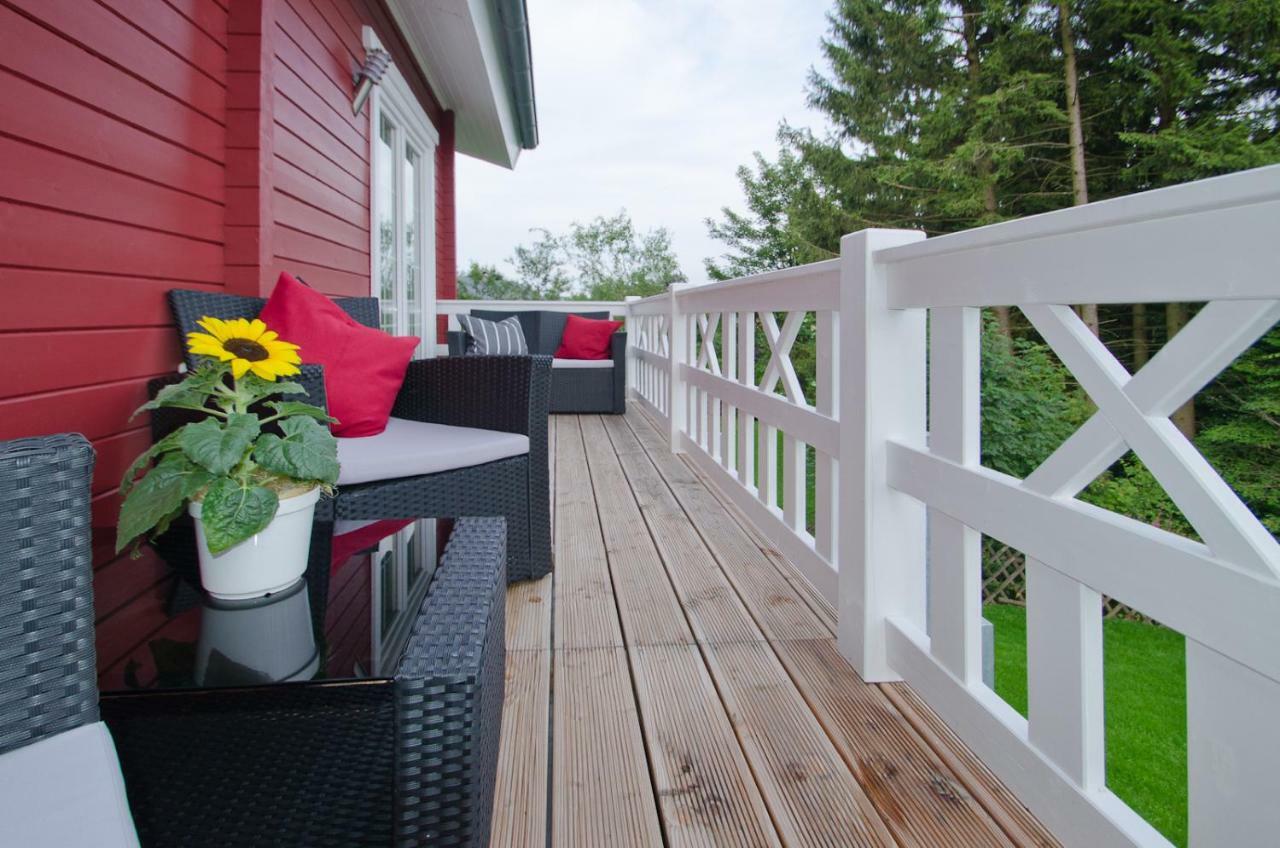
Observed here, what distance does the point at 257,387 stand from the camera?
3.98ft

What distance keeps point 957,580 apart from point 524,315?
5.34 m

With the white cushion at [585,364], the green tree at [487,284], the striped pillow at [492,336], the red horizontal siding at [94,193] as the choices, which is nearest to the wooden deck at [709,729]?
the red horizontal siding at [94,193]

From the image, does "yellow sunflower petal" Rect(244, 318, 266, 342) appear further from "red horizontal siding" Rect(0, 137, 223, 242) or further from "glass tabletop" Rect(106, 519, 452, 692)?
"red horizontal siding" Rect(0, 137, 223, 242)

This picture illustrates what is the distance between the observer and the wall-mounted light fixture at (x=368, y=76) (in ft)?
11.5

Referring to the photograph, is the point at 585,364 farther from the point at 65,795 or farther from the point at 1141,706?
the point at 65,795

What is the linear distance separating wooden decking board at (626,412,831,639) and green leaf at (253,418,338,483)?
1066 millimetres

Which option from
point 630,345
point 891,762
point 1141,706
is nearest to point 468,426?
point 891,762

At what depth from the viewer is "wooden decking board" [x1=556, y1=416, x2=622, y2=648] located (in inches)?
69.4

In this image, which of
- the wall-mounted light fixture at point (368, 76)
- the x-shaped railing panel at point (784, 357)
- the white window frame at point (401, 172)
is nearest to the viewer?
the x-shaped railing panel at point (784, 357)

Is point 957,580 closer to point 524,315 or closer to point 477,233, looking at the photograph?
point 524,315

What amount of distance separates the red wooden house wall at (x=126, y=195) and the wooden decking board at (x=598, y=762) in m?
0.61

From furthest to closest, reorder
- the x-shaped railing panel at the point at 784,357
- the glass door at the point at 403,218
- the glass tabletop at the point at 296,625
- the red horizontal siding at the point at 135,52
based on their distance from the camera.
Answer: the glass door at the point at 403,218 < the x-shaped railing panel at the point at 784,357 < the red horizontal siding at the point at 135,52 < the glass tabletop at the point at 296,625

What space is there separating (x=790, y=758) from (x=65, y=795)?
3.23 ft

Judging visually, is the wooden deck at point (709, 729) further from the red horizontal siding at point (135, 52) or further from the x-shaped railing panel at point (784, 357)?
the red horizontal siding at point (135, 52)
